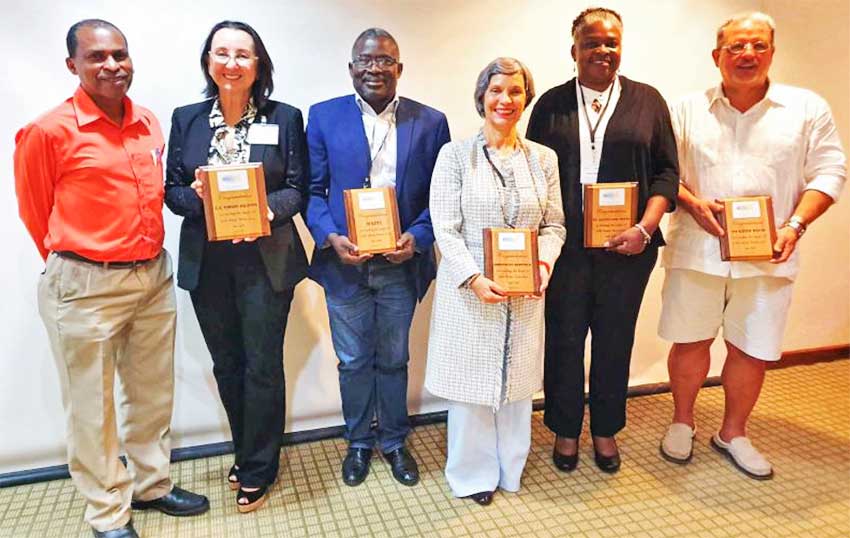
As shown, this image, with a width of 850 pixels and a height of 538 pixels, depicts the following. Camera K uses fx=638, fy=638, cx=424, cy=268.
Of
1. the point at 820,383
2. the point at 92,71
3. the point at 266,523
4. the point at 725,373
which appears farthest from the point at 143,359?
the point at 820,383

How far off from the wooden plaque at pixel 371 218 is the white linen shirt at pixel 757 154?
44.6 inches

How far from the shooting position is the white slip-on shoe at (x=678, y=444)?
8.50 ft

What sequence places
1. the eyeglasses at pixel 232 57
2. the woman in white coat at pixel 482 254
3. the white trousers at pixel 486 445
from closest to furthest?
the eyeglasses at pixel 232 57 → the woman in white coat at pixel 482 254 → the white trousers at pixel 486 445

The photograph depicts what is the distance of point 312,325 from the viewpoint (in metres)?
2.79

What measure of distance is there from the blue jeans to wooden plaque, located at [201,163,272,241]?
48cm

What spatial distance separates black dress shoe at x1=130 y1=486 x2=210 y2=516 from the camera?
227cm

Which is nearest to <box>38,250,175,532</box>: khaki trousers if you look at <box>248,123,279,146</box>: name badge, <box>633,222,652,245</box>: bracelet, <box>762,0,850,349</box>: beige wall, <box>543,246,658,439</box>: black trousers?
<box>248,123,279,146</box>: name badge

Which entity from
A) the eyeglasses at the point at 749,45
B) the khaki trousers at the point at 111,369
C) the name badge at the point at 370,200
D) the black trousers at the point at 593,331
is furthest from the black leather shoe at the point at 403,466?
the eyeglasses at the point at 749,45

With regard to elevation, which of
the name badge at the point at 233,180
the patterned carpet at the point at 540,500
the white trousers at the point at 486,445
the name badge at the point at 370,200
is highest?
the name badge at the point at 233,180

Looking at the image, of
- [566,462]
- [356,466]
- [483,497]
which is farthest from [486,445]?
[356,466]

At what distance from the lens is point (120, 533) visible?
2.08 metres

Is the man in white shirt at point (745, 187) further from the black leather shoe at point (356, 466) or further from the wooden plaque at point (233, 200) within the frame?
the wooden plaque at point (233, 200)

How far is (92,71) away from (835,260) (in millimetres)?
3713

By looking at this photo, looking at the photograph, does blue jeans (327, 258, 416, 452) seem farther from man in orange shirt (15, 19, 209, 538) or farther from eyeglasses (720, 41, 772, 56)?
eyeglasses (720, 41, 772, 56)
